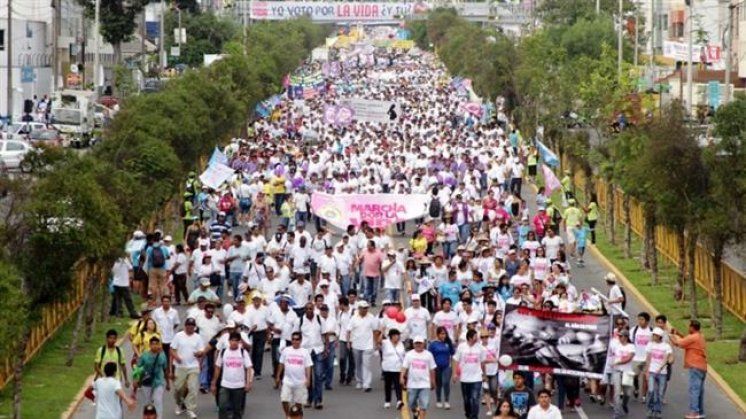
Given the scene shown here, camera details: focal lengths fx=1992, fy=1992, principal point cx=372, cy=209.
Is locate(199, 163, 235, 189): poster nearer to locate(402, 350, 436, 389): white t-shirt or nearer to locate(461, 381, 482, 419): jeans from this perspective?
locate(461, 381, 482, 419): jeans

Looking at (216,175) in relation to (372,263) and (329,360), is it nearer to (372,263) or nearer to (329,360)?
(372,263)

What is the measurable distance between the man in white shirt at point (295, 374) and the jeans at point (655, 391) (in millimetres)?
4009

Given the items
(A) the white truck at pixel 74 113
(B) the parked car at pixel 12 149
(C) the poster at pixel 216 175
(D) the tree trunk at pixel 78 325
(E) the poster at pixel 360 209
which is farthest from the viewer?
(A) the white truck at pixel 74 113

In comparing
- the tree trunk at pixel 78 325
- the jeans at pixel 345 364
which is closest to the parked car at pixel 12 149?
the tree trunk at pixel 78 325

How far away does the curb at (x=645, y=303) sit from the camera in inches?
985

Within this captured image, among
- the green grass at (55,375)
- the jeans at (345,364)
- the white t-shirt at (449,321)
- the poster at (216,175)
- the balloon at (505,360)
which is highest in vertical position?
the poster at (216,175)

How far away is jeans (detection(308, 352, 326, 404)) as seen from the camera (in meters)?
24.2

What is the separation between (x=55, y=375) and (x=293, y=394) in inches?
205

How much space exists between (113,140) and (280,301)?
37.8 feet

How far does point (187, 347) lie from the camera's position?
23078 millimetres

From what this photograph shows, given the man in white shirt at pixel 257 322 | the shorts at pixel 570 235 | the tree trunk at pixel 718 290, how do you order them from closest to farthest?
the man in white shirt at pixel 257 322 < the tree trunk at pixel 718 290 < the shorts at pixel 570 235

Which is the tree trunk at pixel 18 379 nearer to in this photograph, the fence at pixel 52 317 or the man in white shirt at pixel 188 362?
the fence at pixel 52 317

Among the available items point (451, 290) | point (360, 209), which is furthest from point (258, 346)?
point (360, 209)

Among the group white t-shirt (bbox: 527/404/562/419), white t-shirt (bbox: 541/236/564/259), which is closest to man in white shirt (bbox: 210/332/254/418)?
white t-shirt (bbox: 527/404/562/419)
